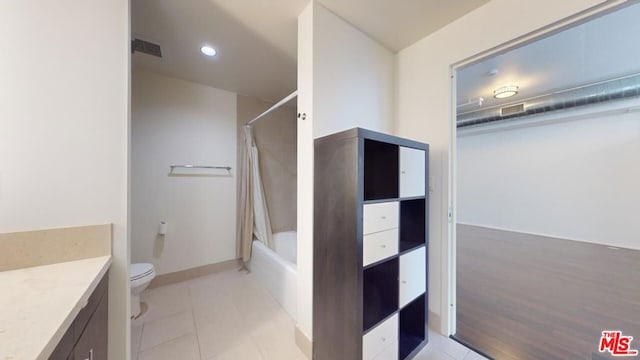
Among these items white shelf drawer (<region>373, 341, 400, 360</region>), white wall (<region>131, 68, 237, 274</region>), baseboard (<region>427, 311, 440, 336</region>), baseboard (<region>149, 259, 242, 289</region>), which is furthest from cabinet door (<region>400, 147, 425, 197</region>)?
baseboard (<region>149, 259, 242, 289</region>)

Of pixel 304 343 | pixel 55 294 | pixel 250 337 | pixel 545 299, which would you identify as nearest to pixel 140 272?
pixel 250 337

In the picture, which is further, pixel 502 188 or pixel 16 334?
pixel 502 188

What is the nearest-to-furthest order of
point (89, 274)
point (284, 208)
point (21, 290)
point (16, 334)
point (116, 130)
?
point (16, 334), point (21, 290), point (89, 274), point (116, 130), point (284, 208)

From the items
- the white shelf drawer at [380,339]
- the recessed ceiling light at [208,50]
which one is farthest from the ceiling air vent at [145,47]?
the white shelf drawer at [380,339]

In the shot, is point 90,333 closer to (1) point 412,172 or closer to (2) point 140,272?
(2) point 140,272

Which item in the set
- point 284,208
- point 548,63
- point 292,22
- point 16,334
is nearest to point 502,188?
point 548,63

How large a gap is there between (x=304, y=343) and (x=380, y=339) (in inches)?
23.1

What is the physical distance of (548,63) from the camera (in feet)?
8.82

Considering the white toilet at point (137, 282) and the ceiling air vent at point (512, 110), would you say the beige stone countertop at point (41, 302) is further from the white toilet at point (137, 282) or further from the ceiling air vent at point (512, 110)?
the ceiling air vent at point (512, 110)

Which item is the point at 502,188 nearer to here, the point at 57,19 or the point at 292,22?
the point at 292,22

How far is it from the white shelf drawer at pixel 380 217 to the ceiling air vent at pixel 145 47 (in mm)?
2382

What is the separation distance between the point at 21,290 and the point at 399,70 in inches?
106

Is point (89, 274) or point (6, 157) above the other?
point (6, 157)

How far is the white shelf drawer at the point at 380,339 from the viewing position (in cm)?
121
